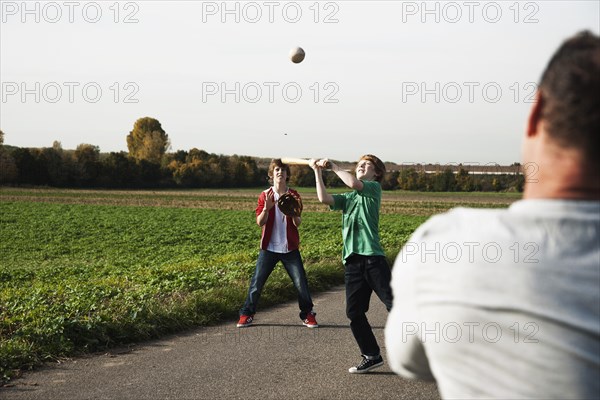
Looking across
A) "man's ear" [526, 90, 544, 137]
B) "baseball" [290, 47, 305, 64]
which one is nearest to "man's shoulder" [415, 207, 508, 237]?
"man's ear" [526, 90, 544, 137]

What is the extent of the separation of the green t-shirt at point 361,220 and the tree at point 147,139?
141598 mm

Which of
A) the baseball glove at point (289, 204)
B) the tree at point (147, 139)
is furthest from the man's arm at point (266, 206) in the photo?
the tree at point (147, 139)

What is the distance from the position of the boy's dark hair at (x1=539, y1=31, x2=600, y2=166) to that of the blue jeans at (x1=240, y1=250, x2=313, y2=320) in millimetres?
7441

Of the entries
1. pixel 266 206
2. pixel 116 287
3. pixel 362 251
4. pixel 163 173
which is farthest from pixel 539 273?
pixel 163 173

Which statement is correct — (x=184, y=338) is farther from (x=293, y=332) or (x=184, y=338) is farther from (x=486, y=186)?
(x=486, y=186)

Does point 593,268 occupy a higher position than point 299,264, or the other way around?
point 593,268

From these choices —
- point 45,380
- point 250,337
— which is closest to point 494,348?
point 45,380

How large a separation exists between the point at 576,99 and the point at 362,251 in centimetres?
566

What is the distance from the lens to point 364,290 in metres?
6.83

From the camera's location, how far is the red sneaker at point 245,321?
8477 mm

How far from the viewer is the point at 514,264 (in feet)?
4.02

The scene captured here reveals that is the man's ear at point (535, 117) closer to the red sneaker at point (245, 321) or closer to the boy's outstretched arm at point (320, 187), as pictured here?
the boy's outstretched arm at point (320, 187)

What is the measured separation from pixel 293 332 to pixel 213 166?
9193 centimetres

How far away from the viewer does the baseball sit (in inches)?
461
